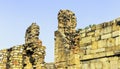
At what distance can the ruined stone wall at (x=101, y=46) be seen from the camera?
36.2ft

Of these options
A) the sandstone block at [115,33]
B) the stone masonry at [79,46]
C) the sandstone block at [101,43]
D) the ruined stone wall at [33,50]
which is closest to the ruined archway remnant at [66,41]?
the stone masonry at [79,46]

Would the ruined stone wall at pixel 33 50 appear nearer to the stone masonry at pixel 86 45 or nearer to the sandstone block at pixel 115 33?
the stone masonry at pixel 86 45

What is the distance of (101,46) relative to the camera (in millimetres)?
11555

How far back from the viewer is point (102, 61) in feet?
37.5

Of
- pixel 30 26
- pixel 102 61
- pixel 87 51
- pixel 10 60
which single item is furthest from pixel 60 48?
pixel 10 60

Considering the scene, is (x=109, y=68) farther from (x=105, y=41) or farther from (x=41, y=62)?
(x=41, y=62)

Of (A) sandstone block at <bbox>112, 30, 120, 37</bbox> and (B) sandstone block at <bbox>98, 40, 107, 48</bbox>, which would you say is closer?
(A) sandstone block at <bbox>112, 30, 120, 37</bbox>

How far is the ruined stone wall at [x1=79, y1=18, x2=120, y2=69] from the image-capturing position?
11.0 meters

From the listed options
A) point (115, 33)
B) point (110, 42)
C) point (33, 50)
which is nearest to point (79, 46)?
point (110, 42)

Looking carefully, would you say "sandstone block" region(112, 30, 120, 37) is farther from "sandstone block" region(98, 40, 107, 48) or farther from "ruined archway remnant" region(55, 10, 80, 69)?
"ruined archway remnant" region(55, 10, 80, 69)

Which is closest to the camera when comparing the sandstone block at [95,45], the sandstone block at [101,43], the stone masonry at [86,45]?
the stone masonry at [86,45]

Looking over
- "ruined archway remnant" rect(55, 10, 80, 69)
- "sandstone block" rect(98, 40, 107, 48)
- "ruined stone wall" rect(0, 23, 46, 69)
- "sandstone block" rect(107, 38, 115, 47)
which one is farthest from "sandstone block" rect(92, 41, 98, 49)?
"ruined stone wall" rect(0, 23, 46, 69)

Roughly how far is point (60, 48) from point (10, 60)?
717 centimetres

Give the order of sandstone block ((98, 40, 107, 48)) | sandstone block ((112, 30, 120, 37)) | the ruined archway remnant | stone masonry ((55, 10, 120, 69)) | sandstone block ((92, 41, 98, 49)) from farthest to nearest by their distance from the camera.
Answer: the ruined archway remnant
sandstone block ((92, 41, 98, 49))
sandstone block ((98, 40, 107, 48))
stone masonry ((55, 10, 120, 69))
sandstone block ((112, 30, 120, 37))
